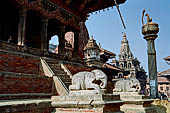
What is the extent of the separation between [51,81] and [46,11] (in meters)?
5.83

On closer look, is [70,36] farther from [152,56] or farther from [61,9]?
[152,56]

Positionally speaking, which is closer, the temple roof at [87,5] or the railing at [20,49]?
the railing at [20,49]

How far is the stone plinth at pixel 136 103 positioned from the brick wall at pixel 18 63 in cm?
456

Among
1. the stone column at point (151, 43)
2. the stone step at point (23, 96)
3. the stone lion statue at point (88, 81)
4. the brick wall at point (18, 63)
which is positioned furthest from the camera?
the stone column at point (151, 43)

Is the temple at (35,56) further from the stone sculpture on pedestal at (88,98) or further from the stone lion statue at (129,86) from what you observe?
the stone lion statue at (129,86)

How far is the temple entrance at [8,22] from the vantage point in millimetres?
13109

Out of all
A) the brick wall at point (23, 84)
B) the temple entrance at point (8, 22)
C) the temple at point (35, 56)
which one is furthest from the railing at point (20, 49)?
the temple entrance at point (8, 22)

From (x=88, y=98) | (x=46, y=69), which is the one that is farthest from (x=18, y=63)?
(x=88, y=98)

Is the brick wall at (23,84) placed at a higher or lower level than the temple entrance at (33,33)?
lower

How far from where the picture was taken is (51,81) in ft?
27.5

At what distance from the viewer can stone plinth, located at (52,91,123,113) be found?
14.9 feet

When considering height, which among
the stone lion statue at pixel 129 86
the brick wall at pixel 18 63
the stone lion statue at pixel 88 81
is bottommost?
the stone lion statue at pixel 129 86

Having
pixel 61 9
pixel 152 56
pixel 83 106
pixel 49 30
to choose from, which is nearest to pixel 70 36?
pixel 49 30

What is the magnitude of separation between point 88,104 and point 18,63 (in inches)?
201
